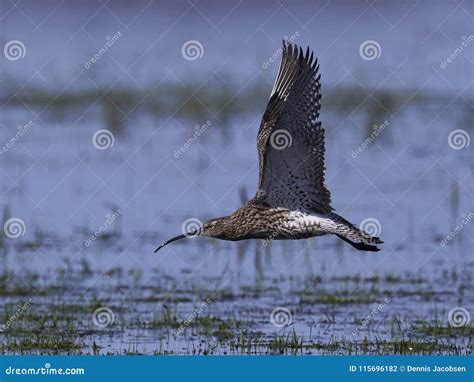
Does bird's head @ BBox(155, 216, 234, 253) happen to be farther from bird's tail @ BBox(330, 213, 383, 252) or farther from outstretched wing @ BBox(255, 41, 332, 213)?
bird's tail @ BBox(330, 213, 383, 252)

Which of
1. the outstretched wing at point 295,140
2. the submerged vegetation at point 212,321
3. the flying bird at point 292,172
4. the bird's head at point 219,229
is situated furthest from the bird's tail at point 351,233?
the bird's head at point 219,229

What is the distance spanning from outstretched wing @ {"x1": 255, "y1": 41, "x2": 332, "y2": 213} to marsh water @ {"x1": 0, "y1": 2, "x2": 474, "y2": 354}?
108cm

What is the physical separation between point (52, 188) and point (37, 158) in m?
1.54

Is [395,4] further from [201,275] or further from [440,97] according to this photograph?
[201,275]

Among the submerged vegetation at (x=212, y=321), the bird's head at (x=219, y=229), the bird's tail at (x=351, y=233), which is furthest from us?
the bird's head at (x=219, y=229)


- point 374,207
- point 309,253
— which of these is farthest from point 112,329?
point 374,207

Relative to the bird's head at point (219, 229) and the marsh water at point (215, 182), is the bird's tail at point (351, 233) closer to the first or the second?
the marsh water at point (215, 182)

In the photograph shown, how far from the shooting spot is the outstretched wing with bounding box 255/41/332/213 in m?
11.5

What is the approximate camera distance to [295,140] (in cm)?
1160

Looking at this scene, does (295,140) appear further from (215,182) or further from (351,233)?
(215,182)

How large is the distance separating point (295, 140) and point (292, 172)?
0.83 ft

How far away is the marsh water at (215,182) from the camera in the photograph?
1210 cm

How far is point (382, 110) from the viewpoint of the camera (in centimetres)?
2138

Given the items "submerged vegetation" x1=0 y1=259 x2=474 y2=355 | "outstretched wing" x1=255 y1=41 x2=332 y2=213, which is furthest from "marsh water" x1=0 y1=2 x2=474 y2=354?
"outstretched wing" x1=255 y1=41 x2=332 y2=213
